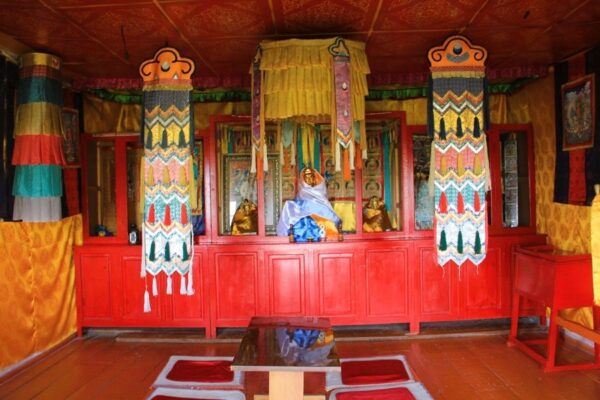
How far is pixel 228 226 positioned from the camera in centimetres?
561

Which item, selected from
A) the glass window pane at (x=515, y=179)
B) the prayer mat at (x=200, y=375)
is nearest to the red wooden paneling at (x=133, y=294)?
the prayer mat at (x=200, y=375)

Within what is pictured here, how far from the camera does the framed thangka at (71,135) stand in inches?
183

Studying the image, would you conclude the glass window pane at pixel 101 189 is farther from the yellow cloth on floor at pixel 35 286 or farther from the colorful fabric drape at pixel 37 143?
the colorful fabric drape at pixel 37 143

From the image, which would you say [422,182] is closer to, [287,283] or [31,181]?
[287,283]

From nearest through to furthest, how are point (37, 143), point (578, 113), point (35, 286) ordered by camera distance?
point (37, 143)
point (578, 113)
point (35, 286)

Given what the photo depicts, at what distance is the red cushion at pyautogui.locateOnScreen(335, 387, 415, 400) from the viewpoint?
293cm

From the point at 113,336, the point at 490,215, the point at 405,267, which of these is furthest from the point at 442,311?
the point at 113,336

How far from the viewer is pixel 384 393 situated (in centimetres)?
299

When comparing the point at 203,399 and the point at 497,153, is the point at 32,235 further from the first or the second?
the point at 497,153

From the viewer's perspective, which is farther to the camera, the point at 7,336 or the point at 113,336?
the point at 113,336

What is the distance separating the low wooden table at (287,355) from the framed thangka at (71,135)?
2711mm

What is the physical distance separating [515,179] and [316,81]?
9.78 ft

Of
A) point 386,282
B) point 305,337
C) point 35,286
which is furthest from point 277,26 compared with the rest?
point 35,286

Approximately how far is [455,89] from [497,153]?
1781mm
